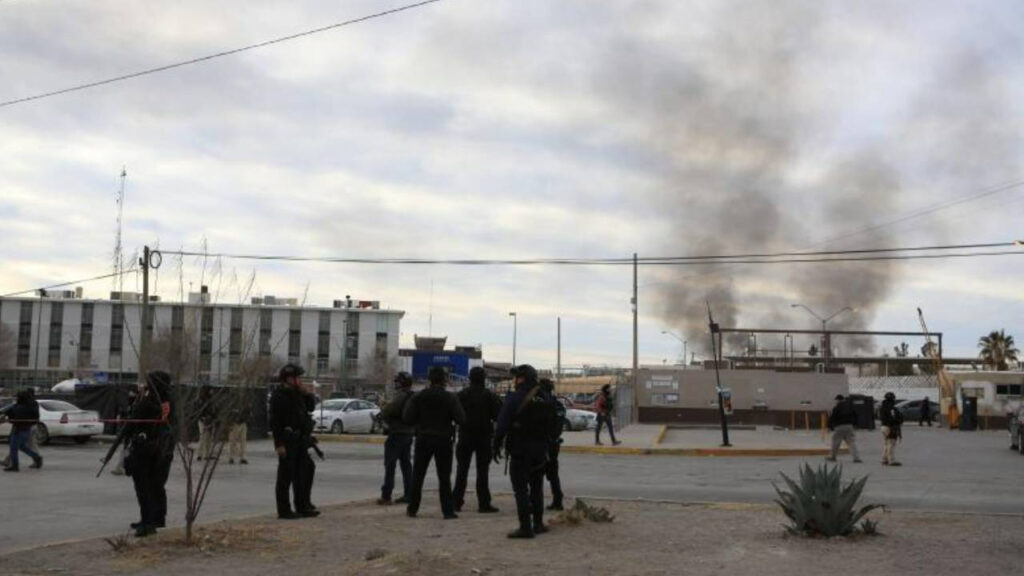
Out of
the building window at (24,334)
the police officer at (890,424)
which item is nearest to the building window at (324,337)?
the building window at (24,334)

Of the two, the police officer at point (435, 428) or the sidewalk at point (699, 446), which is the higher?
the police officer at point (435, 428)

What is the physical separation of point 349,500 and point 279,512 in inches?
87.3

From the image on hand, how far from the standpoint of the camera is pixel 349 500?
1289 centimetres

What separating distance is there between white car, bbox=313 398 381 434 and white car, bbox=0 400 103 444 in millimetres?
8053

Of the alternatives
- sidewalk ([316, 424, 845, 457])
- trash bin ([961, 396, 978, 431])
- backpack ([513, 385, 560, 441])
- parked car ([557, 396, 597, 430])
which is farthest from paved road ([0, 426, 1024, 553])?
trash bin ([961, 396, 978, 431])

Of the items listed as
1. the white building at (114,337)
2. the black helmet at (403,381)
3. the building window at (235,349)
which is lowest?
the black helmet at (403,381)

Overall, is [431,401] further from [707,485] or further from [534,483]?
[707,485]

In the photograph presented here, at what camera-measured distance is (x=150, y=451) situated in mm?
9539

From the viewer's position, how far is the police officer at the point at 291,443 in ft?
35.2

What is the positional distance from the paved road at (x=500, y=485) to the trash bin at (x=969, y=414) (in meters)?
20.4

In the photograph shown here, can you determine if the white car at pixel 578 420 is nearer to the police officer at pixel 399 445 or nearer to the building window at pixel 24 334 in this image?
the police officer at pixel 399 445

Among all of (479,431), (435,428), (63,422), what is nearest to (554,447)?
(479,431)

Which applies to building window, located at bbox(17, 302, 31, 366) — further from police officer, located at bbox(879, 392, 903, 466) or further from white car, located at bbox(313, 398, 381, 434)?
police officer, located at bbox(879, 392, 903, 466)

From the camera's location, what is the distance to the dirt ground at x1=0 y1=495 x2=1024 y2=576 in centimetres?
777
